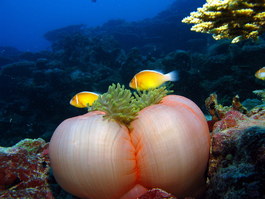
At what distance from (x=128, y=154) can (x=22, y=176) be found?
4.67 ft

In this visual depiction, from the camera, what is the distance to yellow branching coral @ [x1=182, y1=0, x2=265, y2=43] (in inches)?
69.2

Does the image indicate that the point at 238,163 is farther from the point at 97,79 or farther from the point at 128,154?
the point at 97,79

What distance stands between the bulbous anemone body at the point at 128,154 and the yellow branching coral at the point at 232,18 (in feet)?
3.29

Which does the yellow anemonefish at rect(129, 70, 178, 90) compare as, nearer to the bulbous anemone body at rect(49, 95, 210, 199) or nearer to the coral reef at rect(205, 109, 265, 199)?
the bulbous anemone body at rect(49, 95, 210, 199)

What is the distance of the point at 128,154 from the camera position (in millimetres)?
1775

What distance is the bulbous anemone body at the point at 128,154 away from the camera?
1.68 metres

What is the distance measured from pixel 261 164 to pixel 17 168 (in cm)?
254

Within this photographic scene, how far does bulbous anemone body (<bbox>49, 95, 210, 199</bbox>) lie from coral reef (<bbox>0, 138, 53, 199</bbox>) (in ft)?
1.82

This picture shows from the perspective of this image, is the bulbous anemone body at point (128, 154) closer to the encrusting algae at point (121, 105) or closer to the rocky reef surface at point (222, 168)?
the encrusting algae at point (121, 105)

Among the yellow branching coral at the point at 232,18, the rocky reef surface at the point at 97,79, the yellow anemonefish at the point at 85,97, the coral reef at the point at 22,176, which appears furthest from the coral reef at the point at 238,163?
the rocky reef surface at the point at 97,79

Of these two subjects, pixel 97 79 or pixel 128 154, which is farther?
pixel 97 79

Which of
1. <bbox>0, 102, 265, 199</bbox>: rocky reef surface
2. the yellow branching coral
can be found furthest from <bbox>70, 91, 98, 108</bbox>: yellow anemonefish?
the yellow branching coral

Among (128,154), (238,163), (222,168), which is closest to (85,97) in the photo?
(128,154)

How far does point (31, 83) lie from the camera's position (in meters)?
10.0
